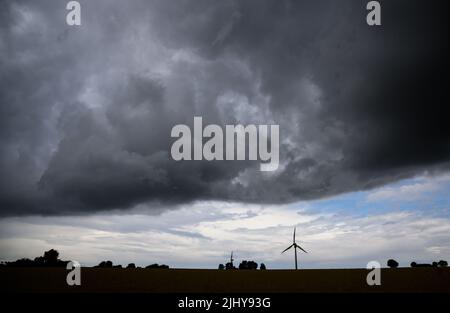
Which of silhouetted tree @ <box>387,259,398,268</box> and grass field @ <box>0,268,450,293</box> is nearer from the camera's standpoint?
grass field @ <box>0,268,450,293</box>

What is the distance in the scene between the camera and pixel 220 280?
64.2 meters

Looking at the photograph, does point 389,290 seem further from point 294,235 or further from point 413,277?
point 294,235

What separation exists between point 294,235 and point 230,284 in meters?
49.7

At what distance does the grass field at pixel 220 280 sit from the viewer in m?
59.0

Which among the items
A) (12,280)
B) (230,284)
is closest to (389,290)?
(230,284)

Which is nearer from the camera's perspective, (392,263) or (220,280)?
(220,280)

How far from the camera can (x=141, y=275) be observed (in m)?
62.3

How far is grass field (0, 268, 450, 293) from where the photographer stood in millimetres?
59000

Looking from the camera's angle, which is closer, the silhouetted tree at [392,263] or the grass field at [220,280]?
the grass field at [220,280]

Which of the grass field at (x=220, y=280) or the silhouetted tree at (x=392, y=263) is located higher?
the grass field at (x=220, y=280)

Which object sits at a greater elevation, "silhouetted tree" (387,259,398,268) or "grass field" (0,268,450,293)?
"grass field" (0,268,450,293)

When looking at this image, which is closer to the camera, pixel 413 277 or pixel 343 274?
pixel 413 277
